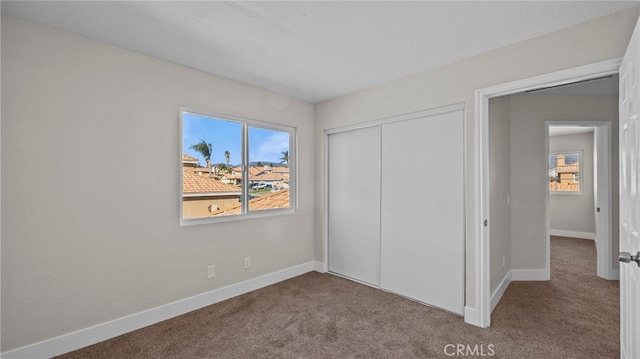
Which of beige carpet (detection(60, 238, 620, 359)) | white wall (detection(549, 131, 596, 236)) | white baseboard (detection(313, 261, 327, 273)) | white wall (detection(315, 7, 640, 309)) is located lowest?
beige carpet (detection(60, 238, 620, 359))

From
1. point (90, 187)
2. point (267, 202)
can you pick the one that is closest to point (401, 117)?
point (267, 202)

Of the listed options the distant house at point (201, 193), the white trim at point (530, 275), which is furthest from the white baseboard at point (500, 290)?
the distant house at point (201, 193)

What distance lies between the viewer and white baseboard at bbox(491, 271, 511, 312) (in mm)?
2850

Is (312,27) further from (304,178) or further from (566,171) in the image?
(566,171)

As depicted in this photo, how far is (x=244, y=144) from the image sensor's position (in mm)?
3293

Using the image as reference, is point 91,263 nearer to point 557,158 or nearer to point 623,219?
point 623,219

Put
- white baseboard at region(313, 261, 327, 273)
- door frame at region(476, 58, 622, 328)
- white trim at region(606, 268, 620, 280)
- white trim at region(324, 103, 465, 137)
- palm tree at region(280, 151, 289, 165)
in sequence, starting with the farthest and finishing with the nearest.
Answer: white baseboard at region(313, 261, 327, 273)
palm tree at region(280, 151, 289, 165)
white trim at region(606, 268, 620, 280)
white trim at region(324, 103, 465, 137)
door frame at region(476, 58, 622, 328)

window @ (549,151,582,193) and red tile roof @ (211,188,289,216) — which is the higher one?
window @ (549,151,582,193)

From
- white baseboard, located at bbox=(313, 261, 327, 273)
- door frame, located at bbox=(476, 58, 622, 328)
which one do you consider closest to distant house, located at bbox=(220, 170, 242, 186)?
white baseboard, located at bbox=(313, 261, 327, 273)

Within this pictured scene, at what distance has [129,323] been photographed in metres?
2.40

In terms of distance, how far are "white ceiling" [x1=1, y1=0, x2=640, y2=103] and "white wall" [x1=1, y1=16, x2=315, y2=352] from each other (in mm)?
241

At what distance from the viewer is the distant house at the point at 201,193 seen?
2830mm

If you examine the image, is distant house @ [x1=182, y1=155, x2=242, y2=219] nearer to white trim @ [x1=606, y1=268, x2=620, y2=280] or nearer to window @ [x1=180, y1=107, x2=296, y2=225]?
window @ [x1=180, y1=107, x2=296, y2=225]

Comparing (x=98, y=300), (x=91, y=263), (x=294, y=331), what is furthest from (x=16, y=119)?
(x=294, y=331)
